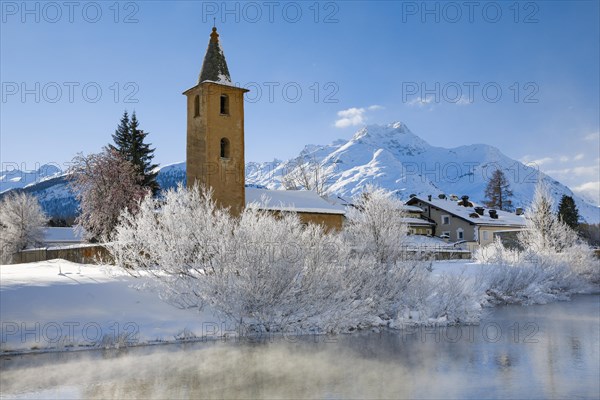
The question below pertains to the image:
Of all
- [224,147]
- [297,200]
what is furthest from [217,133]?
[297,200]

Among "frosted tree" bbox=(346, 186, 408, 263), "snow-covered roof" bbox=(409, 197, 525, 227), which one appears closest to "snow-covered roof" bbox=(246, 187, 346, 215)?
"frosted tree" bbox=(346, 186, 408, 263)

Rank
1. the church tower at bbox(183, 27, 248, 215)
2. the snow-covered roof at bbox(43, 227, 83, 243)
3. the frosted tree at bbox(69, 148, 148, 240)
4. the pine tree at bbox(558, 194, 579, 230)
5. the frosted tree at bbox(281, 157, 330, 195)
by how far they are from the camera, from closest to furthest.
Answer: the church tower at bbox(183, 27, 248, 215)
the frosted tree at bbox(69, 148, 148, 240)
the pine tree at bbox(558, 194, 579, 230)
the snow-covered roof at bbox(43, 227, 83, 243)
the frosted tree at bbox(281, 157, 330, 195)

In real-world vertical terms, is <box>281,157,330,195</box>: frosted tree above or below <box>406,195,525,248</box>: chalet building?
above

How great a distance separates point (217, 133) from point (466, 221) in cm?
Result: 3129

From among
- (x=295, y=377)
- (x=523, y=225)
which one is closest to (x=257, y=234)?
(x=295, y=377)

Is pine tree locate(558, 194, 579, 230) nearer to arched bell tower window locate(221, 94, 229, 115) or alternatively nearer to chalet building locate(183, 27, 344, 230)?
chalet building locate(183, 27, 344, 230)

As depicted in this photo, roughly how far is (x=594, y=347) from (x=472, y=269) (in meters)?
14.3

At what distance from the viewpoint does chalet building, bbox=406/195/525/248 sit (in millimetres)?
53656

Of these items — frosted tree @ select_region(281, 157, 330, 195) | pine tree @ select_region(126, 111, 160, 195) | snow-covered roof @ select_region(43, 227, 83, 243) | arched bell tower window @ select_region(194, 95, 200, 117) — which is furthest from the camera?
frosted tree @ select_region(281, 157, 330, 195)

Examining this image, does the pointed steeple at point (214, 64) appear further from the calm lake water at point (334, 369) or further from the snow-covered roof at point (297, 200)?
the calm lake water at point (334, 369)

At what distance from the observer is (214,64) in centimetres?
3256

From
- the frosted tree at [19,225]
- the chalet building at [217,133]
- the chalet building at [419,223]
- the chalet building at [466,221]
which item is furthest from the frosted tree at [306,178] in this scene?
the frosted tree at [19,225]

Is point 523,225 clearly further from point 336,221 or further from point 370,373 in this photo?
point 370,373

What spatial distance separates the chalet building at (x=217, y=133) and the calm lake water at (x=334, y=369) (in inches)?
595
